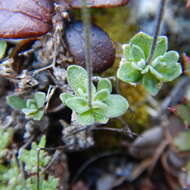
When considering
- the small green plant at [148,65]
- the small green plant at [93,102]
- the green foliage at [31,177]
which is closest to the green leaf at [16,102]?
the green foliage at [31,177]

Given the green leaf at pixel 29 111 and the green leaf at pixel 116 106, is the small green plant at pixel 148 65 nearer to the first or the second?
the green leaf at pixel 116 106

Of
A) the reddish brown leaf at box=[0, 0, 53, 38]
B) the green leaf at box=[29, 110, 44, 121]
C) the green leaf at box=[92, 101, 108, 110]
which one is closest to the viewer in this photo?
the green leaf at box=[92, 101, 108, 110]

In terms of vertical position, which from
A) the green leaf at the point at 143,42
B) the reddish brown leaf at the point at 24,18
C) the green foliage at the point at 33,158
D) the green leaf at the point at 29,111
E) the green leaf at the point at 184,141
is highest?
the reddish brown leaf at the point at 24,18

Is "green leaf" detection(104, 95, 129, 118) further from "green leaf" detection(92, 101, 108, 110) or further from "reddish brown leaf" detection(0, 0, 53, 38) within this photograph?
"reddish brown leaf" detection(0, 0, 53, 38)

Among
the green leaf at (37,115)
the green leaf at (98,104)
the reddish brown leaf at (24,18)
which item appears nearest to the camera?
the green leaf at (98,104)

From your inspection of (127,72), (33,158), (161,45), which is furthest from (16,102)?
(161,45)

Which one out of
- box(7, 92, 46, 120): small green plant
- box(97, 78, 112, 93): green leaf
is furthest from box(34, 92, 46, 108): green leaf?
box(97, 78, 112, 93): green leaf

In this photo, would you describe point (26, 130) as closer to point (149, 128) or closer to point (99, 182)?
point (99, 182)
